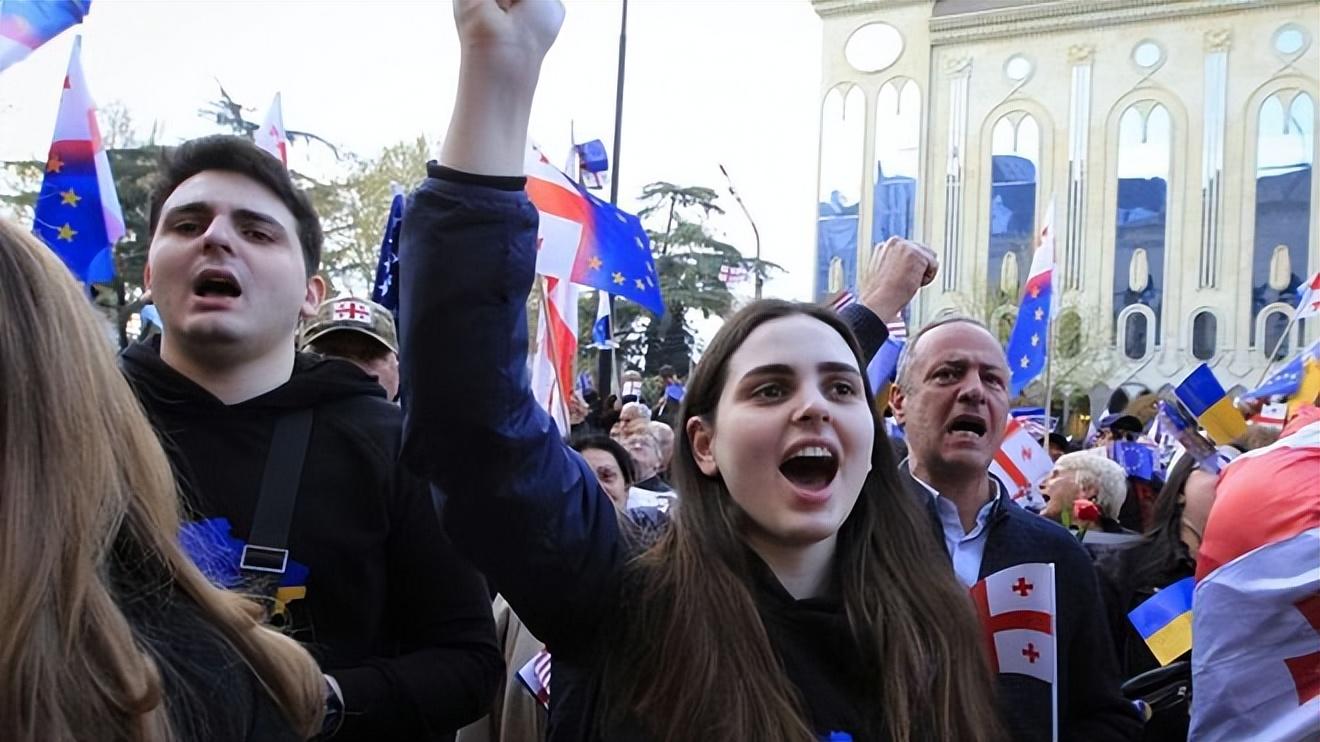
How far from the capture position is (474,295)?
1.54 m

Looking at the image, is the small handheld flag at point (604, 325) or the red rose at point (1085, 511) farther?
the small handheld flag at point (604, 325)

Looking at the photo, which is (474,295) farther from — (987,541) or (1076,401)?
(1076,401)

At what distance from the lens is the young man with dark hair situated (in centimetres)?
210

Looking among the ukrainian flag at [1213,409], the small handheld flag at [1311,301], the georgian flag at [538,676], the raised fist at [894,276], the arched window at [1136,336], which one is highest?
the arched window at [1136,336]

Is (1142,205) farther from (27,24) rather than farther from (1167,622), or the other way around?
(27,24)

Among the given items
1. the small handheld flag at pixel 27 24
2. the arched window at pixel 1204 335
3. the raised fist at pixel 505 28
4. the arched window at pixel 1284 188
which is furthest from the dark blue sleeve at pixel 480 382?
the arched window at pixel 1204 335

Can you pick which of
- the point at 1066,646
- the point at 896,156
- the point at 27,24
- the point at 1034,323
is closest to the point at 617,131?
the point at 1034,323

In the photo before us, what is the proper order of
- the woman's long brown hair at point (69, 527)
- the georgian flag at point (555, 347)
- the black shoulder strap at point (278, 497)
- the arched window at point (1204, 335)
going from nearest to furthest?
1. the woman's long brown hair at point (69, 527)
2. the black shoulder strap at point (278, 497)
3. the georgian flag at point (555, 347)
4. the arched window at point (1204, 335)

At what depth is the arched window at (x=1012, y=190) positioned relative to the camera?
146ft

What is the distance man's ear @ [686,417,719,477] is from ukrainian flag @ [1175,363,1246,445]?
192 inches

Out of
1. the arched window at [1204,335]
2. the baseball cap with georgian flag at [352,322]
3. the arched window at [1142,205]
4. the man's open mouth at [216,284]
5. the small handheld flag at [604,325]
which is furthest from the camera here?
the arched window at [1142,205]

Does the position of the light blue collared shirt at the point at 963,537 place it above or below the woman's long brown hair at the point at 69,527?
below

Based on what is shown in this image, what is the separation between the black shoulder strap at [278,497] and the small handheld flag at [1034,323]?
22.1 feet

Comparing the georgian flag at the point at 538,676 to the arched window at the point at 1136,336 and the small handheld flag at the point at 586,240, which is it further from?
the arched window at the point at 1136,336
